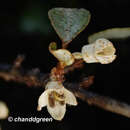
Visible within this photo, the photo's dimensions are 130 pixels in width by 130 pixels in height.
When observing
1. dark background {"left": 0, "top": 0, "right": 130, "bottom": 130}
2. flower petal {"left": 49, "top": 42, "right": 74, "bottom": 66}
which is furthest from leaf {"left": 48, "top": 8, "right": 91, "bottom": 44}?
dark background {"left": 0, "top": 0, "right": 130, "bottom": 130}

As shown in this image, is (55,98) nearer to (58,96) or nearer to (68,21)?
(58,96)

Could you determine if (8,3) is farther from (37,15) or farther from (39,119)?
(39,119)

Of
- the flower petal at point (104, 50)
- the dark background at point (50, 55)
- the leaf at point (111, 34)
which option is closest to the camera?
the flower petal at point (104, 50)

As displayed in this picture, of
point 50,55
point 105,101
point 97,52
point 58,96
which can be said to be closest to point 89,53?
point 97,52

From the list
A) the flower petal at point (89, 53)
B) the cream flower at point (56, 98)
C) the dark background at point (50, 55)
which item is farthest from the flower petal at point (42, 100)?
the dark background at point (50, 55)

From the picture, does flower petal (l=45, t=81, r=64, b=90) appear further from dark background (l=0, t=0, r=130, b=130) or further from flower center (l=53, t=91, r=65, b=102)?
dark background (l=0, t=0, r=130, b=130)

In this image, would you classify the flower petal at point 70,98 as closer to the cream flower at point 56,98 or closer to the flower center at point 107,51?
the cream flower at point 56,98
